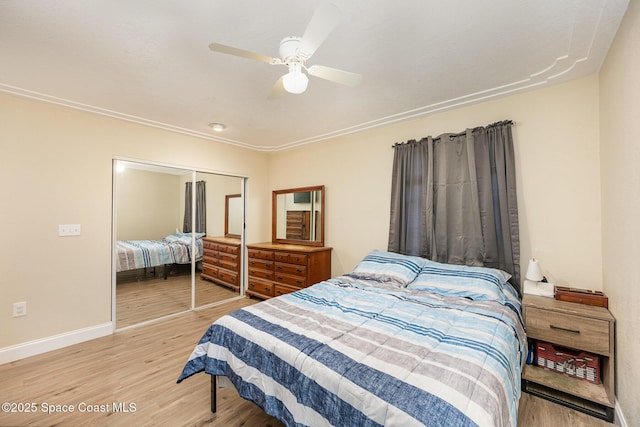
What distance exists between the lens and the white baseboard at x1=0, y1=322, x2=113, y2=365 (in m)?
2.47

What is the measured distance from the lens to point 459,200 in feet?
9.09

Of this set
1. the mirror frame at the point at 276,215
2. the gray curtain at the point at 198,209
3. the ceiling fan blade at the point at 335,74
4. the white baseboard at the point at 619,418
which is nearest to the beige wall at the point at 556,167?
the white baseboard at the point at 619,418

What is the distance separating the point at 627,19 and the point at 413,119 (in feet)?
5.76

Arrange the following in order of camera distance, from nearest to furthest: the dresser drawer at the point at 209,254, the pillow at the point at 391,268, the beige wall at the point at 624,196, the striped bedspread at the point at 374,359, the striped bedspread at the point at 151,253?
the striped bedspread at the point at 374,359 → the beige wall at the point at 624,196 → the pillow at the point at 391,268 → the striped bedspread at the point at 151,253 → the dresser drawer at the point at 209,254

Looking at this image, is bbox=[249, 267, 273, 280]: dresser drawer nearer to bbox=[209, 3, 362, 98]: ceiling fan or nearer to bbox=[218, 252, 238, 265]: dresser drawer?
bbox=[218, 252, 238, 265]: dresser drawer

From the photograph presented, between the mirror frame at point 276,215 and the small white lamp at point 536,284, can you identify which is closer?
the small white lamp at point 536,284

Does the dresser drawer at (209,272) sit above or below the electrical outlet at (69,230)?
below

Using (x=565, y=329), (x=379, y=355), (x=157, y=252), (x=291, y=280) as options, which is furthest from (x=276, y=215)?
(x=565, y=329)

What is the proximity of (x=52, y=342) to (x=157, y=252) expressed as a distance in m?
1.30

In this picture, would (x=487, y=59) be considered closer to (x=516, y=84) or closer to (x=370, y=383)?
(x=516, y=84)

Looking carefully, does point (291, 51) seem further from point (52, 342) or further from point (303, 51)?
point (52, 342)

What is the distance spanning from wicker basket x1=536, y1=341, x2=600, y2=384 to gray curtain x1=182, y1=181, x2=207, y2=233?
160 inches

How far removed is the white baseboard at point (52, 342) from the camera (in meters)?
2.47

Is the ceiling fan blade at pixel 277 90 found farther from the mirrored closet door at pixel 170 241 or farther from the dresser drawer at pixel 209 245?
the dresser drawer at pixel 209 245
